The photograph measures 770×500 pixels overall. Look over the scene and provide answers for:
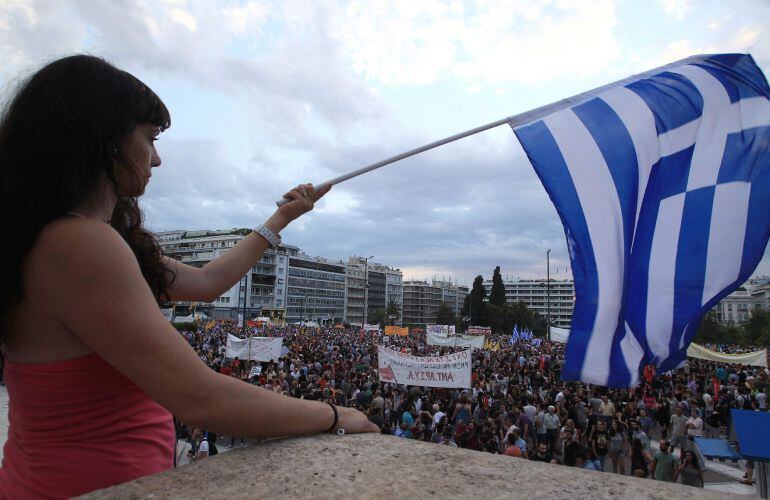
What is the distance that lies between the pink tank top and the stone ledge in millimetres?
68

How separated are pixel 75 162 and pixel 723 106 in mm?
3725

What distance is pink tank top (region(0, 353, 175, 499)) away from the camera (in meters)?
1.00

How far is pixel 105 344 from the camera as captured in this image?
922mm

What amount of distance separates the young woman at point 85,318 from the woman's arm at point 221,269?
563mm

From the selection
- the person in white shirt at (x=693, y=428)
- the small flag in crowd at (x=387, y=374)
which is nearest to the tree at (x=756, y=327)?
the person in white shirt at (x=693, y=428)

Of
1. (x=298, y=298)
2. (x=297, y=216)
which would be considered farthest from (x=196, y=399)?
(x=298, y=298)

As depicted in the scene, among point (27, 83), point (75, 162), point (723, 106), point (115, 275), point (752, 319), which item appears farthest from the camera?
point (752, 319)

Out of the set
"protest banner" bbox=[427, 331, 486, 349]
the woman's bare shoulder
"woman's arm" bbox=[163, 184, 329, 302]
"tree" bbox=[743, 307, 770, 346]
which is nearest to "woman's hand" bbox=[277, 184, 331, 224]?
"woman's arm" bbox=[163, 184, 329, 302]

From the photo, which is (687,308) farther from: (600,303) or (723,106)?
(723,106)

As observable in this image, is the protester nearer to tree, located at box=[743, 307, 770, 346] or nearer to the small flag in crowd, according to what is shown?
the small flag in crowd

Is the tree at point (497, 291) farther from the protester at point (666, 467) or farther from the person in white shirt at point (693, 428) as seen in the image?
the protester at point (666, 467)

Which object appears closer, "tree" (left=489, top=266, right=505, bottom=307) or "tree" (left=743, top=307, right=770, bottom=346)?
"tree" (left=743, top=307, right=770, bottom=346)

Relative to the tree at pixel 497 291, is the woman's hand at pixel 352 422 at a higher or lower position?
lower

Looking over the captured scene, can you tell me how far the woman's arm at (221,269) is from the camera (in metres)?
1.72
